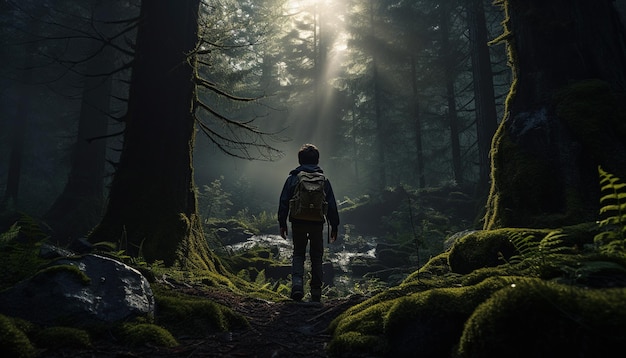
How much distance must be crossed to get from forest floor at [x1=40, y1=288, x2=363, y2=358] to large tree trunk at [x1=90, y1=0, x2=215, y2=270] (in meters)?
1.74

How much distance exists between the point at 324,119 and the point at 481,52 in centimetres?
2190

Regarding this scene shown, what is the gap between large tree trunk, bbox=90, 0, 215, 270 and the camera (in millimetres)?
6516

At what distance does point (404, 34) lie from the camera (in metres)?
26.3

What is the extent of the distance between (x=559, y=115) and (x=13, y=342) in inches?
252

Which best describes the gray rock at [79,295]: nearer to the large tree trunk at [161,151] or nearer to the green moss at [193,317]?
the green moss at [193,317]

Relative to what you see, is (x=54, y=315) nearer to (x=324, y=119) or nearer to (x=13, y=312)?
(x=13, y=312)

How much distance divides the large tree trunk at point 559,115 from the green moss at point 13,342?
5428 millimetres

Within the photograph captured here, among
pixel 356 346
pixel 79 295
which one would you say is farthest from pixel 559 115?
pixel 79 295

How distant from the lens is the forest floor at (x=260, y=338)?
120 inches

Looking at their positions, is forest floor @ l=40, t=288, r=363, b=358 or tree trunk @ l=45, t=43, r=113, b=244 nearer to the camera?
forest floor @ l=40, t=288, r=363, b=358

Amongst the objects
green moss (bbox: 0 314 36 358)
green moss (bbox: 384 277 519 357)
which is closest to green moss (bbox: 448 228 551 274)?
green moss (bbox: 384 277 519 357)

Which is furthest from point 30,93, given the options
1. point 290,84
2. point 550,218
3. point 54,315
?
point 550,218

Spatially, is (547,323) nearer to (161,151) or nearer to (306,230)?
(306,230)

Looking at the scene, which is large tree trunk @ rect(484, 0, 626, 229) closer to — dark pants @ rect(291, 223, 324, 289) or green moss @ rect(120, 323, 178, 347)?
dark pants @ rect(291, 223, 324, 289)
